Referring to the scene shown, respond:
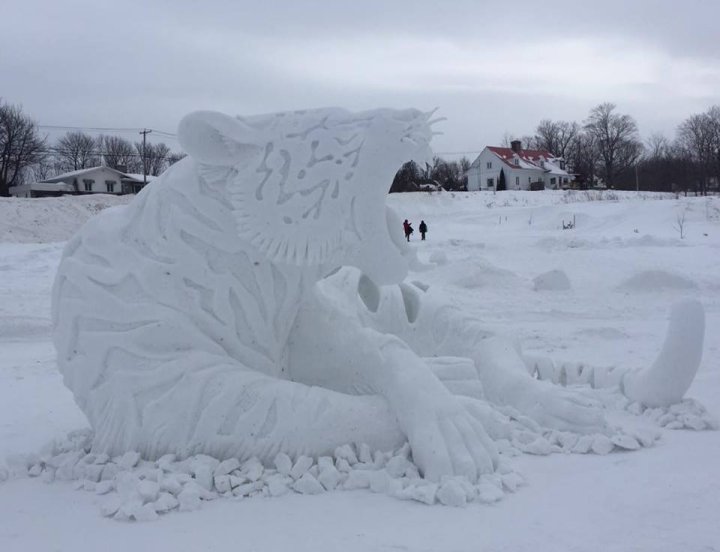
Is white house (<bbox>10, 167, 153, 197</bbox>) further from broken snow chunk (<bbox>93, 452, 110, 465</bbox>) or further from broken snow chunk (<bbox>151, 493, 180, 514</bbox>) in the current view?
broken snow chunk (<bbox>151, 493, 180, 514</bbox>)

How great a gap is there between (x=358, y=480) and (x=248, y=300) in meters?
0.83

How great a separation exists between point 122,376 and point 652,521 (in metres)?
1.91

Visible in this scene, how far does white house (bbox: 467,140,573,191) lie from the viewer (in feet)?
158

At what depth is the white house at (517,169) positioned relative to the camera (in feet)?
158

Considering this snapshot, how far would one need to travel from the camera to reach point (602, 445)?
2891mm

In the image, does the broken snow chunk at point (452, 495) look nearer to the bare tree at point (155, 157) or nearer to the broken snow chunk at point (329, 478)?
the broken snow chunk at point (329, 478)

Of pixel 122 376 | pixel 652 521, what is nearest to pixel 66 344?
pixel 122 376

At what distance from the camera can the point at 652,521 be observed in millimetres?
2193

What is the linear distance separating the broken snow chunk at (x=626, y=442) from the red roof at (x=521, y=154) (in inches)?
1853

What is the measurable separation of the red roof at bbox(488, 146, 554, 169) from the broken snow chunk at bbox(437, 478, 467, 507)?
157 feet

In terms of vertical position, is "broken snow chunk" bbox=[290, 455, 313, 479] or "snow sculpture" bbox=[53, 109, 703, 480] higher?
"snow sculpture" bbox=[53, 109, 703, 480]

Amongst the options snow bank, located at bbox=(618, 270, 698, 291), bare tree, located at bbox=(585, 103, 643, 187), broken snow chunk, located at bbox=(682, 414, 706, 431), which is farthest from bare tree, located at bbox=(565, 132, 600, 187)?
broken snow chunk, located at bbox=(682, 414, 706, 431)

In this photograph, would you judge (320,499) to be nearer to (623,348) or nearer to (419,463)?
(419,463)

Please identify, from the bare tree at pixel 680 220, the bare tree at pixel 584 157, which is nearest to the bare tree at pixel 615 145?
the bare tree at pixel 584 157
